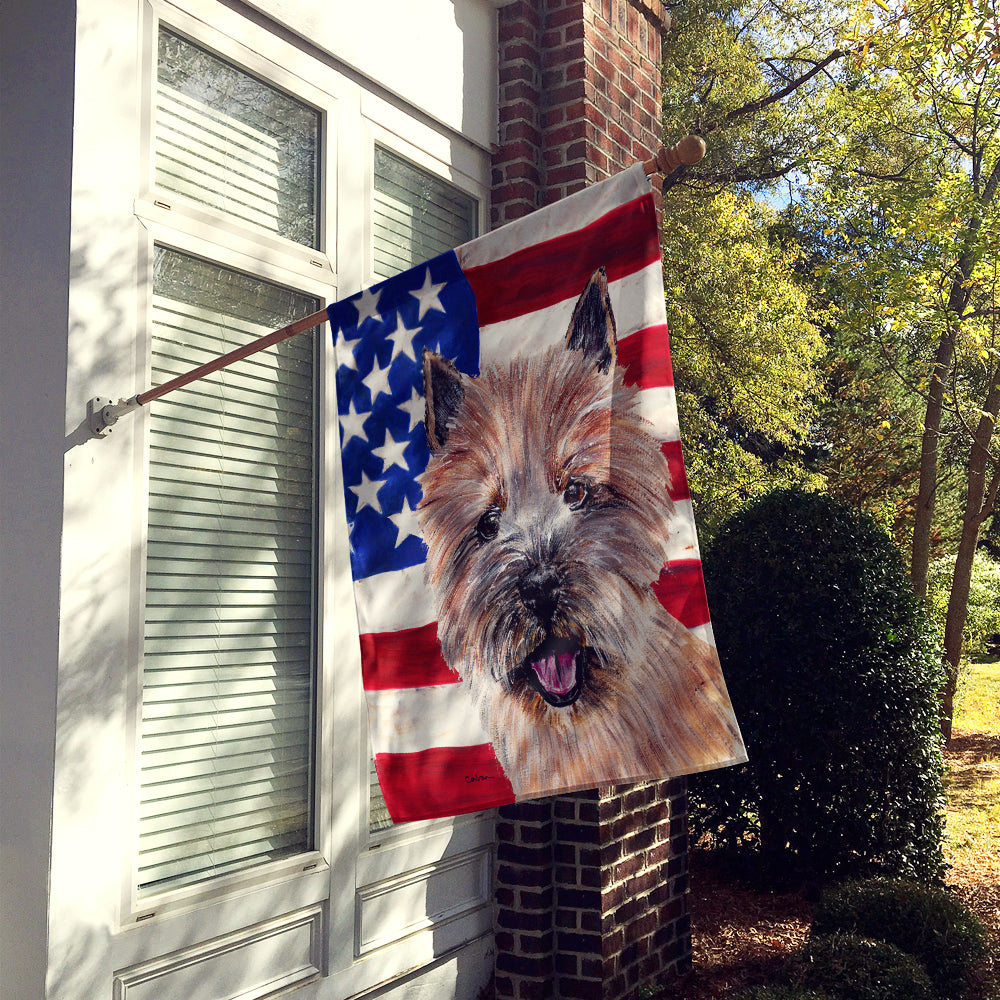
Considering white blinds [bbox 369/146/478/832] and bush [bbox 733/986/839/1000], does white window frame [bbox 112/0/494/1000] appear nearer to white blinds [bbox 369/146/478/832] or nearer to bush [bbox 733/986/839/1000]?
white blinds [bbox 369/146/478/832]

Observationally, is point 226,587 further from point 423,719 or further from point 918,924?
point 918,924

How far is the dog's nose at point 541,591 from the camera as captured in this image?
95.3 inches

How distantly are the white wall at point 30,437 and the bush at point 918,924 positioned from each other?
3436 mm

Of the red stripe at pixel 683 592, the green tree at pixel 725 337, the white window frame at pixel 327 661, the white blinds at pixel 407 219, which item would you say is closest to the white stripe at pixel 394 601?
the red stripe at pixel 683 592

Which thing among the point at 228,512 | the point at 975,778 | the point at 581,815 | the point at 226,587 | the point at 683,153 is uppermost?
the point at 683,153

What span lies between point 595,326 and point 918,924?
3.55 metres

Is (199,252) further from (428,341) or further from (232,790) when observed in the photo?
(232,790)

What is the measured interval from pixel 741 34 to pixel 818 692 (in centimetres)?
973

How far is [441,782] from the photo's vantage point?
2395mm

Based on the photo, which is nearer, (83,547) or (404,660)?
(404,660)

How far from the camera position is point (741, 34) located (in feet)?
40.9

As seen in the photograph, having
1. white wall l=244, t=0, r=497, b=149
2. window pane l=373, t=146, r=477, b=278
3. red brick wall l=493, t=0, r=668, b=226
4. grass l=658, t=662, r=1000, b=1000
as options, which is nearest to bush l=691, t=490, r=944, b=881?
grass l=658, t=662, r=1000, b=1000

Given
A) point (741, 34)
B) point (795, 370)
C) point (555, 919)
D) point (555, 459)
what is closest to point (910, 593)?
point (555, 919)

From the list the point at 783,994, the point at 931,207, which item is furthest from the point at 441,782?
the point at 931,207
